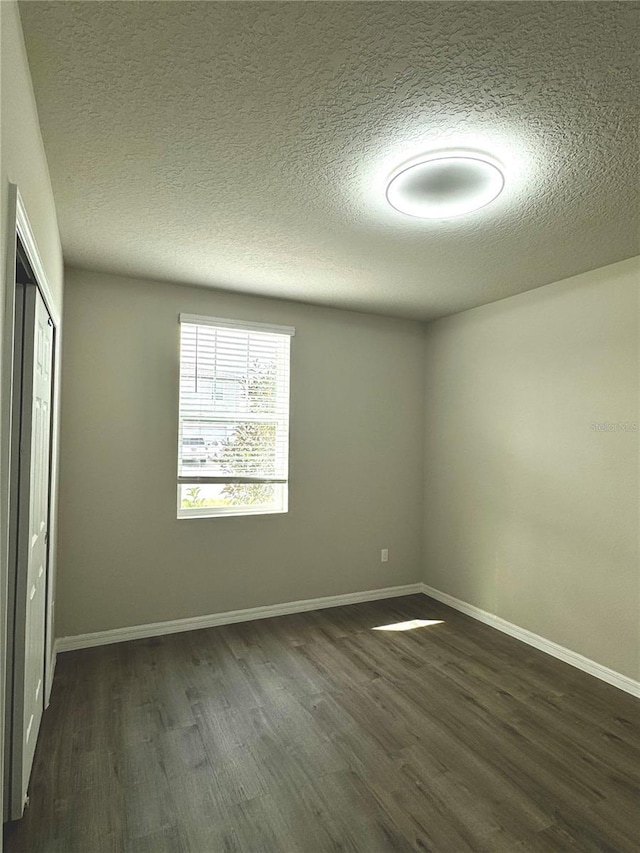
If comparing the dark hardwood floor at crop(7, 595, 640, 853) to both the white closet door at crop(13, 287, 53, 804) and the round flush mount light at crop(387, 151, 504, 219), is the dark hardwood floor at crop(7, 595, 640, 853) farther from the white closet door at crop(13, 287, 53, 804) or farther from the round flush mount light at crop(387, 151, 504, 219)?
the round flush mount light at crop(387, 151, 504, 219)

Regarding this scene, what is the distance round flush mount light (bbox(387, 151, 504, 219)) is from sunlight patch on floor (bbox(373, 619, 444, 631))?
117 inches

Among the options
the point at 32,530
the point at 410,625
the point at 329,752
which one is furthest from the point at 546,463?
the point at 32,530

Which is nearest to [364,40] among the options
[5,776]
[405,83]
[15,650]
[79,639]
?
[405,83]

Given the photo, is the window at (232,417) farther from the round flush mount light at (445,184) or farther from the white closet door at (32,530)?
the round flush mount light at (445,184)

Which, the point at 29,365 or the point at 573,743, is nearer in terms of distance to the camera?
the point at 29,365

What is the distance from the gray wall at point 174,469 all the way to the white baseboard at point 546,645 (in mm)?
561

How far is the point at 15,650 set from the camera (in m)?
1.85

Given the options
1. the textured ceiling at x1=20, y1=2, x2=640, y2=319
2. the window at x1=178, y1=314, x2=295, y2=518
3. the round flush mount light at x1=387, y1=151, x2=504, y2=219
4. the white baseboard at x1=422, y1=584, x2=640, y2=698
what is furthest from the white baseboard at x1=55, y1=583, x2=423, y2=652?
the round flush mount light at x1=387, y1=151, x2=504, y2=219

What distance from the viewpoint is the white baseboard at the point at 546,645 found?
9.67 ft

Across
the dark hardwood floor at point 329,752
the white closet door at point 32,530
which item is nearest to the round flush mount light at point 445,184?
the white closet door at point 32,530

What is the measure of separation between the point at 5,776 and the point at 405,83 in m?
2.82

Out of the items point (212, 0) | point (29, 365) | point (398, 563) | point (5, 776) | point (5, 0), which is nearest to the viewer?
point (5, 0)

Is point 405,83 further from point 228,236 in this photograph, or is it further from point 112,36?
point 228,236

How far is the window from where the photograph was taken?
377 centimetres
